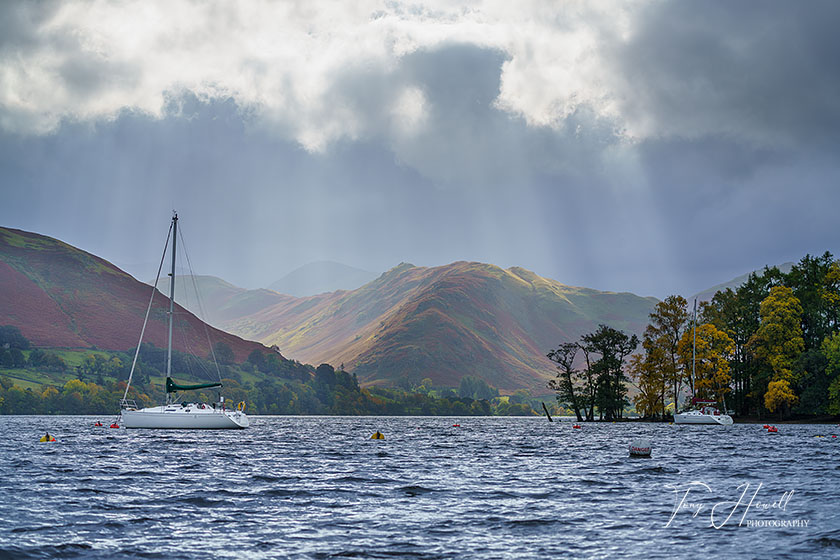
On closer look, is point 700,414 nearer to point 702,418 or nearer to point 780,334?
point 702,418

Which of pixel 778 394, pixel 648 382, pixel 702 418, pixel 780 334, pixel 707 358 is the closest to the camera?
pixel 702 418

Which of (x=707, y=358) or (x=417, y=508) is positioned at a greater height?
(x=707, y=358)

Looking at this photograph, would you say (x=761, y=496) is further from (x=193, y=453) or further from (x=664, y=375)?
(x=664, y=375)

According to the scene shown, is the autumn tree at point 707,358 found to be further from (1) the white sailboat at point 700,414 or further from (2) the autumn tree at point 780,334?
(2) the autumn tree at point 780,334

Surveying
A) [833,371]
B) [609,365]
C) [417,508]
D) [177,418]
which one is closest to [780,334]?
[833,371]

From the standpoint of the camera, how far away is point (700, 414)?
14975 centimetres

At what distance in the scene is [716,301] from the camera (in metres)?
190

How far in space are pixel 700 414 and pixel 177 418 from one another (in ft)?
343

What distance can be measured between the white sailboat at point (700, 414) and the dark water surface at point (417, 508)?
94956mm

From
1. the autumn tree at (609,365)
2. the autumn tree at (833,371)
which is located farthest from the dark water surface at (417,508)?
the autumn tree at (609,365)

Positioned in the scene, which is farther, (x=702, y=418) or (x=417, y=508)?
(x=702, y=418)

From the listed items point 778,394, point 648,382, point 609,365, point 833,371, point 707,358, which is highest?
point 707,358

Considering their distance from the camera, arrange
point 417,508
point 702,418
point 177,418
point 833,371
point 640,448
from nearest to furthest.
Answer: point 417,508 < point 640,448 < point 177,418 < point 833,371 < point 702,418

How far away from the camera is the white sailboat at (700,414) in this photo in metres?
147
